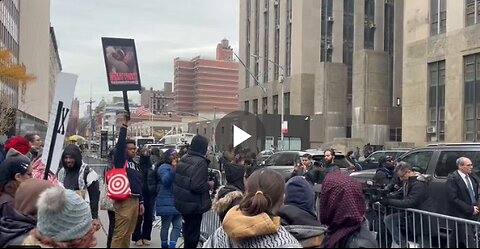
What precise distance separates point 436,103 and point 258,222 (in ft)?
124

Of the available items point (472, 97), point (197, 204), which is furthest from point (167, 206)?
point (472, 97)

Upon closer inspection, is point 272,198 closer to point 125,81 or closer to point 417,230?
point 125,81

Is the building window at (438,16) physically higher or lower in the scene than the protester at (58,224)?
higher

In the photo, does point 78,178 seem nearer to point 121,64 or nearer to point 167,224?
point 121,64

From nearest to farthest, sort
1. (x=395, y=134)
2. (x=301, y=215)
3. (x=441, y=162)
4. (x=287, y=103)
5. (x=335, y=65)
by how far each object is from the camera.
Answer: (x=301, y=215)
(x=441, y=162)
(x=395, y=134)
(x=335, y=65)
(x=287, y=103)

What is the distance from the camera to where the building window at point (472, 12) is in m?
34.9

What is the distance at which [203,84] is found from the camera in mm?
150500

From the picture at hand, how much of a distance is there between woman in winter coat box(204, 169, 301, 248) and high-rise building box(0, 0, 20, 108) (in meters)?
45.7

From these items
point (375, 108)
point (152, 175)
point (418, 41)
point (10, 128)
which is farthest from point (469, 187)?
point (375, 108)

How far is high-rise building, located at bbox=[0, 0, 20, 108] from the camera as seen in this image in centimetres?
4856

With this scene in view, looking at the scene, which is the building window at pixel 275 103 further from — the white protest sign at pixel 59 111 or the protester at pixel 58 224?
the protester at pixel 58 224

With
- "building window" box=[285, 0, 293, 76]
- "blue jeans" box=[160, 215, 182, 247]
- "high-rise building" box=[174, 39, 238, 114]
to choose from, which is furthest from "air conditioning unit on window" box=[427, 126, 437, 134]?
"high-rise building" box=[174, 39, 238, 114]

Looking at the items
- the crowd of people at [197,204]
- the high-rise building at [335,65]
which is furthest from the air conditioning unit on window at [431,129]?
the crowd of people at [197,204]

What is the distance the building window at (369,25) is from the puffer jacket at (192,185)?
6014 centimetres
